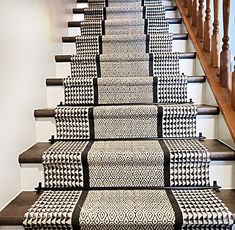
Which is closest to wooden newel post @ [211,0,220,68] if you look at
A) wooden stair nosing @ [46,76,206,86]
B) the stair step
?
wooden stair nosing @ [46,76,206,86]

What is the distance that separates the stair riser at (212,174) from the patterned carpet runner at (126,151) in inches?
1.4

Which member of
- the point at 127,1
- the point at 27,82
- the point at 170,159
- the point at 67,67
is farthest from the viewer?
the point at 127,1

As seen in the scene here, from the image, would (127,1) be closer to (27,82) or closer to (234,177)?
(27,82)

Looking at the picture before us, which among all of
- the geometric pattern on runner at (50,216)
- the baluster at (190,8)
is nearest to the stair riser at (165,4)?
the baluster at (190,8)

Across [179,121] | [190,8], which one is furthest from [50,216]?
[190,8]

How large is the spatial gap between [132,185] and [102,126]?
1.21ft

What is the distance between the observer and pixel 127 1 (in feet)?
10.2

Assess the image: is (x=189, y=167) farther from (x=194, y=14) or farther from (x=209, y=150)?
(x=194, y=14)

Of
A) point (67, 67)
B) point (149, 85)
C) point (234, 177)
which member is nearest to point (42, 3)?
point (67, 67)

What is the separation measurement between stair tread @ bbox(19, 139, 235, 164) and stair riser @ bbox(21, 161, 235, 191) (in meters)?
0.03

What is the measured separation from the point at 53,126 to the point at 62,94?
0.29 metres

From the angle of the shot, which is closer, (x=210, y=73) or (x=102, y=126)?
(x=102, y=126)

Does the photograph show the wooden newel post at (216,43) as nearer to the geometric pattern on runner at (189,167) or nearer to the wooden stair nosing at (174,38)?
the wooden stair nosing at (174,38)

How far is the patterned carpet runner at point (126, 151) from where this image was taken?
115 centimetres
